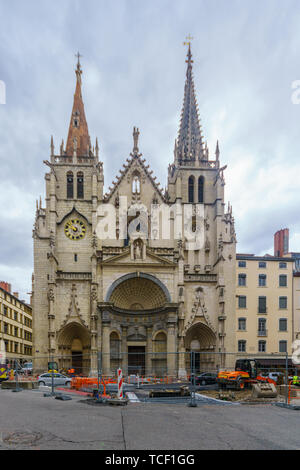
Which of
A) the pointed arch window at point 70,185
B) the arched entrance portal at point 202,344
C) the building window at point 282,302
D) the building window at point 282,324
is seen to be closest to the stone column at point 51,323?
the pointed arch window at point 70,185

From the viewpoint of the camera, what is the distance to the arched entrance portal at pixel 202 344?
35.6 metres

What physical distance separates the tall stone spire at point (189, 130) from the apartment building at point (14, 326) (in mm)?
29458

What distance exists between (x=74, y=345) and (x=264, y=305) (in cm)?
2139

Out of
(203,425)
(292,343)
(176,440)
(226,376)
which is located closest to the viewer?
(176,440)

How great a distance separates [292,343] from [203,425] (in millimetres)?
34547

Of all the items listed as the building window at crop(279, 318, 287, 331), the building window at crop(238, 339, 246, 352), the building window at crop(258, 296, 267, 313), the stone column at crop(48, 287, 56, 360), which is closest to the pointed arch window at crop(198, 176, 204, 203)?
the building window at crop(258, 296, 267, 313)

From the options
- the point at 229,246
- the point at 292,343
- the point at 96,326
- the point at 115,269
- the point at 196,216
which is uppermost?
the point at 196,216

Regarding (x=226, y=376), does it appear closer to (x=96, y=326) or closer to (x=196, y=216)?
(x=96, y=326)

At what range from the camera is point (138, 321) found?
122 ft

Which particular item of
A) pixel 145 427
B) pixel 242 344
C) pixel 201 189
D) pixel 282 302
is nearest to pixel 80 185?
pixel 201 189

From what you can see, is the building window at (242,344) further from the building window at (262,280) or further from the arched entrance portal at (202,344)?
the building window at (262,280)

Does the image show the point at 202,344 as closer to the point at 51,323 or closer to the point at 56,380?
the point at 51,323
